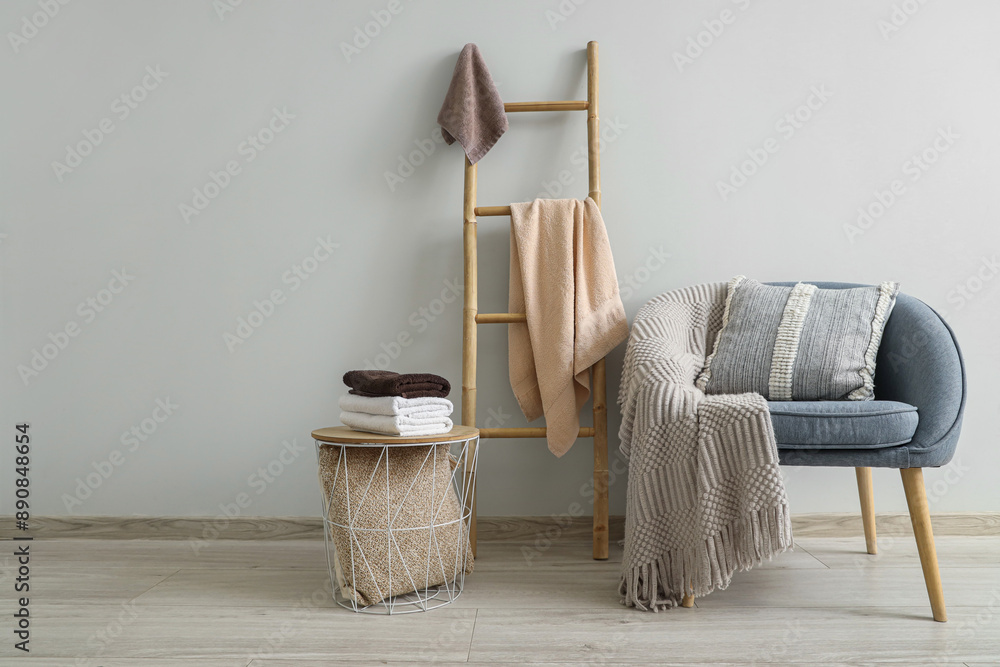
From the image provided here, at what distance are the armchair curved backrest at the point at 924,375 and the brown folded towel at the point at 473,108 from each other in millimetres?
1192

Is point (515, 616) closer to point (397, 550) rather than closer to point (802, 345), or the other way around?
point (397, 550)

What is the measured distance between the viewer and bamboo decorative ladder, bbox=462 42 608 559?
2.07 meters

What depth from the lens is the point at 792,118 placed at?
7.07 ft

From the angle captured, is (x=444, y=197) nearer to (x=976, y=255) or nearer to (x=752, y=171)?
(x=752, y=171)

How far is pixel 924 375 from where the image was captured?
5.34 feet

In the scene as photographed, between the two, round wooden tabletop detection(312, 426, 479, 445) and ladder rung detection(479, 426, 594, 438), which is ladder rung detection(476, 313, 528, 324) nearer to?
ladder rung detection(479, 426, 594, 438)

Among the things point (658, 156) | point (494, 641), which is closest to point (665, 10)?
point (658, 156)

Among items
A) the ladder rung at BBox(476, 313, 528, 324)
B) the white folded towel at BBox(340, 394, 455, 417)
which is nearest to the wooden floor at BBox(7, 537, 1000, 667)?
the white folded towel at BBox(340, 394, 455, 417)

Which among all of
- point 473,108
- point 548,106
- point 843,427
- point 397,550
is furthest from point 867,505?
point 473,108

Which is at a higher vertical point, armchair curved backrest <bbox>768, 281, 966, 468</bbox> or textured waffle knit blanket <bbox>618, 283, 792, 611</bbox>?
armchair curved backrest <bbox>768, 281, 966, 468</bbox>

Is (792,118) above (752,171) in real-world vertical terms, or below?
above

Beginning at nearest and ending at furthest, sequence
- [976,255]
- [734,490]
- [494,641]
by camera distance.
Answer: [494,641], [734,490], [976,255]

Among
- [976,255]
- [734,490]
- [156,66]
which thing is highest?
[156,66]

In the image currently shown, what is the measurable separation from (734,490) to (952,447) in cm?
49
